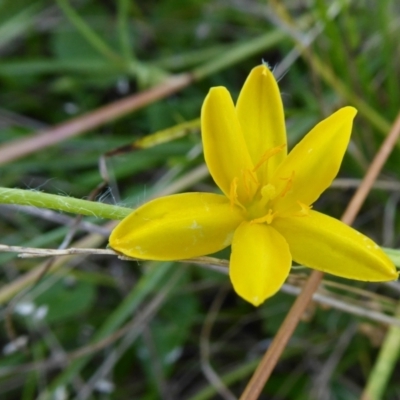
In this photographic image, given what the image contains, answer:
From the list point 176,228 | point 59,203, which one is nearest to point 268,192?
point 176,228

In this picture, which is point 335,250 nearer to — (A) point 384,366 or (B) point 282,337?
(B) point 282,337

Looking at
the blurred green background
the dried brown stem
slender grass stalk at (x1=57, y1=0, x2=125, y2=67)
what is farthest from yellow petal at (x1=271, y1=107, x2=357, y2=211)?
slender grass stalk at (x1=57, y1=0, x2=125, y2=67)

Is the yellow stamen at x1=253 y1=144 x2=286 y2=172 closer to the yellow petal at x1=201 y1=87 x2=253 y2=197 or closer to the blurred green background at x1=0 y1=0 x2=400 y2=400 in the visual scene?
the yellow petal at x1=201 y1=87 x2=253 y2=197

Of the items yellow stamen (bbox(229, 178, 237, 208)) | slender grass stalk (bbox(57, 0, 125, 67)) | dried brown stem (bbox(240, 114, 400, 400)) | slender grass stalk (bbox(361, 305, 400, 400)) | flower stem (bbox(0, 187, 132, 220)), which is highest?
flower stem (bbox(0, 187, 132, 220))

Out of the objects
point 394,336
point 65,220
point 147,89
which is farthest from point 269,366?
point 147,89

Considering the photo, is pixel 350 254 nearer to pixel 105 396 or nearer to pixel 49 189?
pixel 105 396

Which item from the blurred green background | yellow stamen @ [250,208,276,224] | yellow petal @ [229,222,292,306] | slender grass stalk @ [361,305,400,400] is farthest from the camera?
the blurred green background
